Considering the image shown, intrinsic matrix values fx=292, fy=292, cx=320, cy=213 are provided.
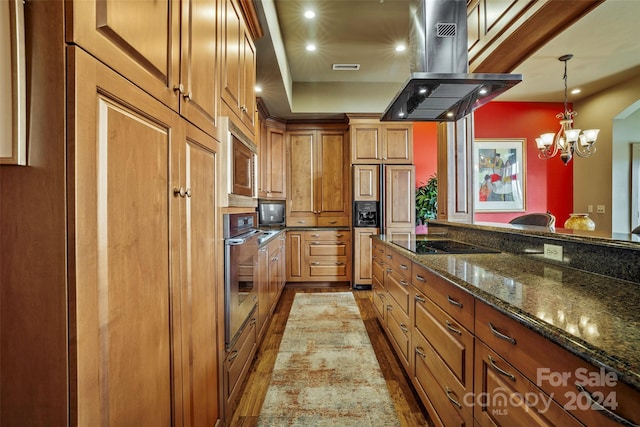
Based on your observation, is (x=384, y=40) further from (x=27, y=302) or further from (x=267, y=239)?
(x=27, y=302)

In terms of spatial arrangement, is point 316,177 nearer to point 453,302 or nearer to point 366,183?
point 366,183

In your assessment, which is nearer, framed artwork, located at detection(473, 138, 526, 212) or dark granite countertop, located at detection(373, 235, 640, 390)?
dark granite countertop, located at detection(373, 235, 640, 390)

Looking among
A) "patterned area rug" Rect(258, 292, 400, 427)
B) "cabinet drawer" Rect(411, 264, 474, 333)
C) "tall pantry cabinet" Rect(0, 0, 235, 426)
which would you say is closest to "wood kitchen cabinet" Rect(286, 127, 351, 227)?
"patterned area rug" Rect(258, 292, 400, 427)

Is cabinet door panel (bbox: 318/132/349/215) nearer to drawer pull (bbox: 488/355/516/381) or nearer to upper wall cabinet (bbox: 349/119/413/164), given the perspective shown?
upper wall cabinet (bbox: 349/119/413/164)

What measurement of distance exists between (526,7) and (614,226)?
14.7 feet

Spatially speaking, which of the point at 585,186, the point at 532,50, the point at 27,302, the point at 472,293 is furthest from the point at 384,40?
the point at 585,186

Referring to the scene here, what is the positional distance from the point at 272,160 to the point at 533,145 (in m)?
4.45

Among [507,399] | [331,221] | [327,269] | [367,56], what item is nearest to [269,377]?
[507,399]

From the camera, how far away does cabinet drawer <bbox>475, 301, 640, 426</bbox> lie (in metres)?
0.60

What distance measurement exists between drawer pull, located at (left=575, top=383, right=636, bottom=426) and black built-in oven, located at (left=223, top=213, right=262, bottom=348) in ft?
4.48

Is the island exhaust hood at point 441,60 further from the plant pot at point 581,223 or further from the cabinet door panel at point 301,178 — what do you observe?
the cabinet door panel at point 301,178

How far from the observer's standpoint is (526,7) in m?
1.78

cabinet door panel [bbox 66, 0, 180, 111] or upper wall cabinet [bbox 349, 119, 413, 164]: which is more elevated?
upper wall cabinet [bbox 349, 119, 413, 164]

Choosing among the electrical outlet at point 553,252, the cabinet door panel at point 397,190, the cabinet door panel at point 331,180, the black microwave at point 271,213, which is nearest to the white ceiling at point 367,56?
the cabinet door panel at point 331,180
